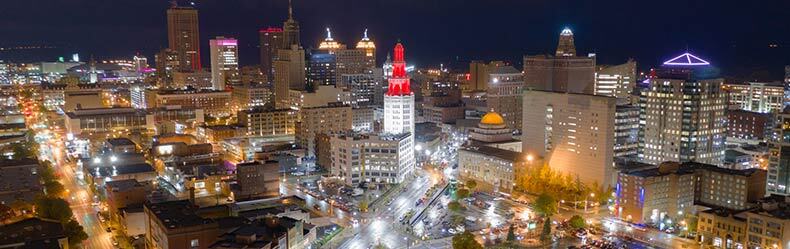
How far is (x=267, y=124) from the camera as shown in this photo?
73.9 metres

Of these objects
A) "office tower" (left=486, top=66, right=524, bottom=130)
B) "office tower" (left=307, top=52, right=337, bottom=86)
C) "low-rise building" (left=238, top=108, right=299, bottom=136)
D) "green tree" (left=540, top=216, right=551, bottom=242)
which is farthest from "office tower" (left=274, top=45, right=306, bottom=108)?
"green tree" (left=540, top=216, right=551, bottom=242)

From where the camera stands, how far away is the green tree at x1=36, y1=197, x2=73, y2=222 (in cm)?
4224

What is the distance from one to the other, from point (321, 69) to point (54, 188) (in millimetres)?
51464

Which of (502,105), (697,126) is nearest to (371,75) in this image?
(502,105)

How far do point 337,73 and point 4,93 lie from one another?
50.6 metres

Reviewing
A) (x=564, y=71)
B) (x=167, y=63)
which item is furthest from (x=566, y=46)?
(x=167, y=63)

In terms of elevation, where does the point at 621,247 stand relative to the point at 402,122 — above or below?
below

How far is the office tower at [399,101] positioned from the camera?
59.9 metres

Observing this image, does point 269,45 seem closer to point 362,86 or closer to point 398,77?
point 362,86

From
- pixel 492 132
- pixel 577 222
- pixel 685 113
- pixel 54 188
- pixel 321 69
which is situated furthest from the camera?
pixel 321 69

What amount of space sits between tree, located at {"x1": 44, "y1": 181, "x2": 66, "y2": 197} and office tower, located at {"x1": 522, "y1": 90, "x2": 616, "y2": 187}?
34635 millimetres

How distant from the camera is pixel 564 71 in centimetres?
7288

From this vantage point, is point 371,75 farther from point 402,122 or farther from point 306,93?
point 402,122

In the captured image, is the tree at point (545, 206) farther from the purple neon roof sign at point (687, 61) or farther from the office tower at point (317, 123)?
the office tower at point (317, 123)
